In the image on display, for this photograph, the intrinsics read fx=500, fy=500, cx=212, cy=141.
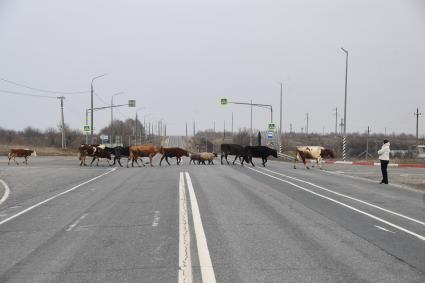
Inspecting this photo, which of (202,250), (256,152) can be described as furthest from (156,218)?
(256,152)

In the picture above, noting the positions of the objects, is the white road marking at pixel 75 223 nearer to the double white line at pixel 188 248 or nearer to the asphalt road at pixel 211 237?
the asphalt road at pixel 211 237

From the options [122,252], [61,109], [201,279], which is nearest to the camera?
[201,279]

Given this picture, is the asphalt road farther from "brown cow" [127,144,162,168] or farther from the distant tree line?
the distant tree line

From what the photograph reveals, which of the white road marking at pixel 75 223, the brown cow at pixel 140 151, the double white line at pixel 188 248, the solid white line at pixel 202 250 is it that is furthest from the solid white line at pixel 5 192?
the brown cow at pixel 140 151

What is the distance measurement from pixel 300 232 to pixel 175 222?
2570 millimetres

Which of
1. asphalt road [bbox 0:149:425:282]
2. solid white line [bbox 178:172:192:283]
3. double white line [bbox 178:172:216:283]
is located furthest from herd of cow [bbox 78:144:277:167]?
double white line [bbox 178:172:216:283]

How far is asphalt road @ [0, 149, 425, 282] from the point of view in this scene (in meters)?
6.36

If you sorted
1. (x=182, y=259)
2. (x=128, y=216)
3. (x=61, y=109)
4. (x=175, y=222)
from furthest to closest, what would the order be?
(x=61, y=109), (x=128, y=216), (x=175, y=222), (x=182, y=259)

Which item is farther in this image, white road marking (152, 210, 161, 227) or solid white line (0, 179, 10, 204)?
solid white line (0, 179, 10, 204)

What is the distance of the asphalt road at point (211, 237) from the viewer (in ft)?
20.9

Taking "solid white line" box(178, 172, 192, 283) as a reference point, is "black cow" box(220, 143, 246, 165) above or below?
above

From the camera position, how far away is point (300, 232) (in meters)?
9.03

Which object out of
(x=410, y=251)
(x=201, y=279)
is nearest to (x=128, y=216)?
(x=201, y=279)

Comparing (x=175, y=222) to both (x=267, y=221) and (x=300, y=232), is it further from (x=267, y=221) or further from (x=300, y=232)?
(x=300, y=232)
